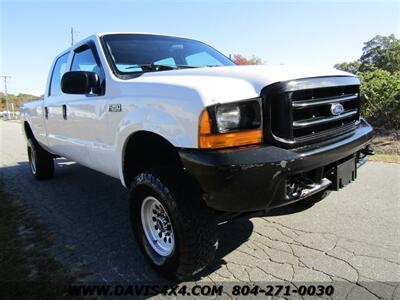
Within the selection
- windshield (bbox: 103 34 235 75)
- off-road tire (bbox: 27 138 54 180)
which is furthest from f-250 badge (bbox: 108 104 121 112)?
off-road tire (bbox: 27 138 54 180)

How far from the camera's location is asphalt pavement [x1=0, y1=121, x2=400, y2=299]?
2.85 metres

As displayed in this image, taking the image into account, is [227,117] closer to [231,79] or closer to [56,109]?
[231,79]

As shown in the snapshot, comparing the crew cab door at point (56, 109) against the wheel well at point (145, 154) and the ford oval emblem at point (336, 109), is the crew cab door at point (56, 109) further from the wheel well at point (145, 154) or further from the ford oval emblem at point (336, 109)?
the ford oval emblem at point (336, 109)

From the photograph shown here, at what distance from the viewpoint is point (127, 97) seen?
9.92 ft

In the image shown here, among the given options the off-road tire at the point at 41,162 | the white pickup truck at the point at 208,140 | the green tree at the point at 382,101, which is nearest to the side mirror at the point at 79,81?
the white pickup truck at the point at 208,140

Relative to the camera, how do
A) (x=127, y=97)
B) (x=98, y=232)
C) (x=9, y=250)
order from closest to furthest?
(x=127, y=97)
(x=9, y=250)
(x=98, y=232)

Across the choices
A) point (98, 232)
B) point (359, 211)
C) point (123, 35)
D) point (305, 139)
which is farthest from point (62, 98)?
point (359, 211)

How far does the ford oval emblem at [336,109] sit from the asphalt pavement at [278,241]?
112 centimetres

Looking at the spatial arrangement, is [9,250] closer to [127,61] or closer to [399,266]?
[127,61]

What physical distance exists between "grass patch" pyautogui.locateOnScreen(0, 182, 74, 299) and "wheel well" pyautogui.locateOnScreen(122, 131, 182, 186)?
39.5 inches

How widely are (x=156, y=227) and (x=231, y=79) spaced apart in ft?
4.53

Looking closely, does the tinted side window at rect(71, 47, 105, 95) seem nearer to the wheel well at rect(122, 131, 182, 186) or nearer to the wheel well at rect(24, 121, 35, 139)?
the wheel well at rect(122, 131, 182, 186)

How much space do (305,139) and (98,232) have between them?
2.47 meters

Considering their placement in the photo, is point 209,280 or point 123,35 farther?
point 123,35
